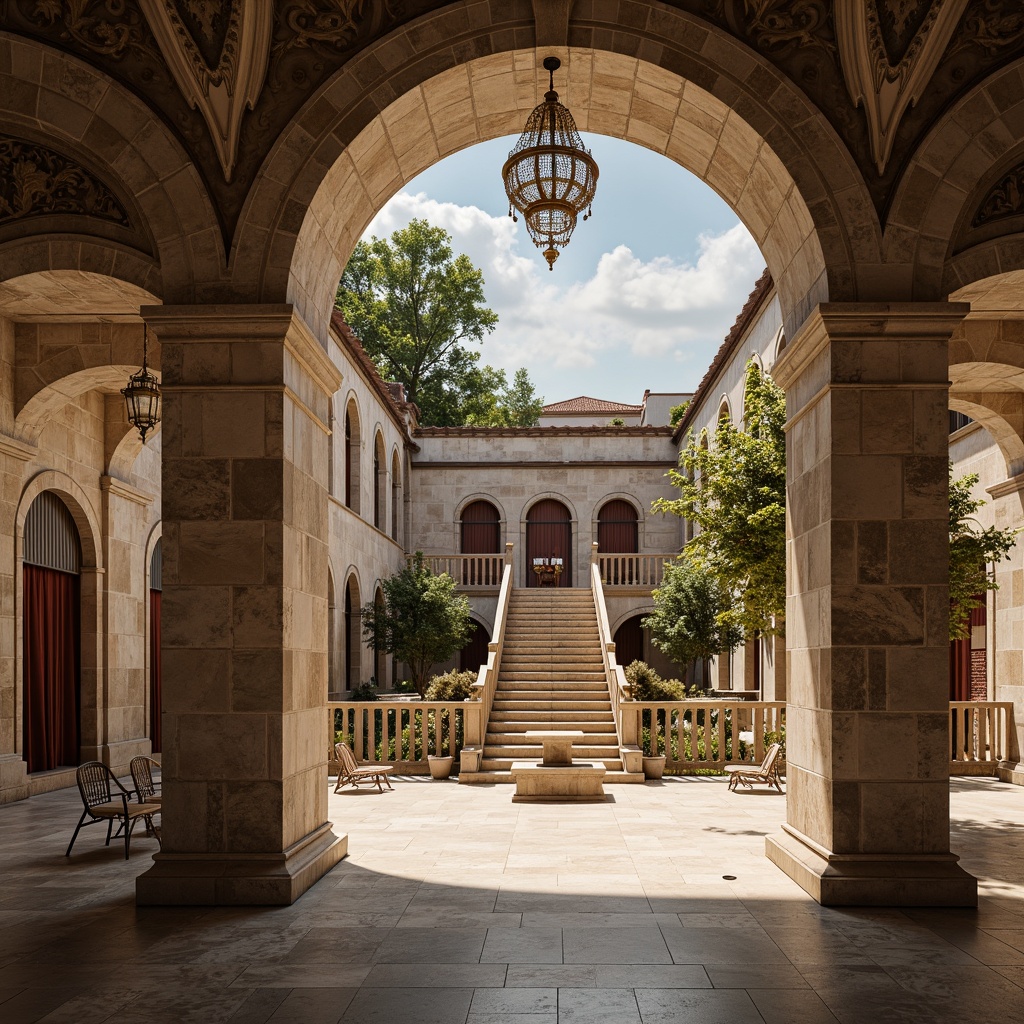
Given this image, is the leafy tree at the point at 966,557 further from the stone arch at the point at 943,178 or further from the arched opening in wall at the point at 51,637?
the arched opening in wall at the point at 51,637

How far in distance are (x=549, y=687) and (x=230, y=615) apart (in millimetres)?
11339

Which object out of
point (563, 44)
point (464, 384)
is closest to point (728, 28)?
point (563, 44)

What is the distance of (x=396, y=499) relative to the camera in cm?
2912

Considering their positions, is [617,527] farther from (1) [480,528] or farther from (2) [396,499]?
(2) [396,499]

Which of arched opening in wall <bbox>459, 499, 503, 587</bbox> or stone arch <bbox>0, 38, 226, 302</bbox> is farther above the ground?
stone arch <bbox>0, 38, 226, 302</bbox>

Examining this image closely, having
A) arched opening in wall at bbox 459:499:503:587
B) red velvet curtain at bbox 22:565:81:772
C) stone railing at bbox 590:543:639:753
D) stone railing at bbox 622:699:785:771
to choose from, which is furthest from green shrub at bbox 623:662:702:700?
arched opening in wall at bbox 459:499:503:587

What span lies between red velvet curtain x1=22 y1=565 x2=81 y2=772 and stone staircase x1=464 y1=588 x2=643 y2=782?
19.1 ft

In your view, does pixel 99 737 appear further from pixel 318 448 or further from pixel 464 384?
pixel 464 384

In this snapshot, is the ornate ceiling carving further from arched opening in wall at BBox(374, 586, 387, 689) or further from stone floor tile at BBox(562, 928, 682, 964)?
arched opening in wall at BBox(374, 586, 387, 689)

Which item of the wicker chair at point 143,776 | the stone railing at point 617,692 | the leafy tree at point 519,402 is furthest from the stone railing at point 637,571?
the wicker chair at point 143,776

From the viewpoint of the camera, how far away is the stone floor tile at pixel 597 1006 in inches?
191

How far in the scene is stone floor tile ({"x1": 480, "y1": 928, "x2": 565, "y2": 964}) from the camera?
5.78 meters

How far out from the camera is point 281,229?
7477 mm

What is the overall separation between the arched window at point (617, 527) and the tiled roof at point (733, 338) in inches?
111
